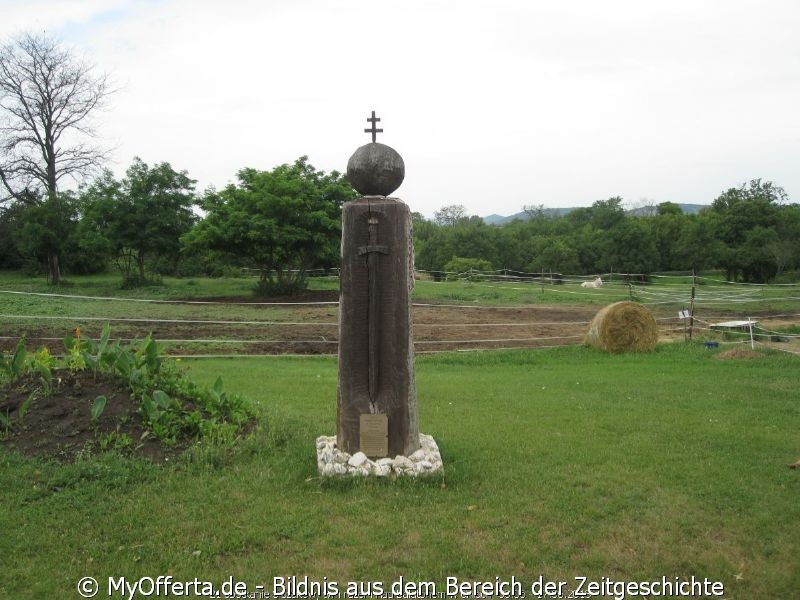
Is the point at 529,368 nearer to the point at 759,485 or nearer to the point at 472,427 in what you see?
the point at 472,427

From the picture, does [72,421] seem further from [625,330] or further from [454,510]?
[625,330]

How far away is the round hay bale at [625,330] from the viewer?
13227mm

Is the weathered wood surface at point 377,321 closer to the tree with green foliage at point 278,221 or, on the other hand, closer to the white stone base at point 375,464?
the white stone base at point 375,464

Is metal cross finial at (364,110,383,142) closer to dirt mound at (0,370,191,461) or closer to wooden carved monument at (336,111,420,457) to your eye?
wooden carved monument at (336,111,420,457)

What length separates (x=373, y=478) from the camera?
5035 mm

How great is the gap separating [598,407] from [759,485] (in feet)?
9.33

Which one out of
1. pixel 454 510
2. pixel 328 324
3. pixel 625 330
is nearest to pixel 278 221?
pixel 328 324

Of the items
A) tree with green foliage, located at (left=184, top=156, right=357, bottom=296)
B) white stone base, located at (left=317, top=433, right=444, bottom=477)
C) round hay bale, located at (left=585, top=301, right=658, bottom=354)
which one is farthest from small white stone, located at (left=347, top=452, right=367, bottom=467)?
tree with green foliage, located at (left=184, top=156, right=357, bottom=296)

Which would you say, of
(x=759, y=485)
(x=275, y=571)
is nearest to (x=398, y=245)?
(x=275, y=571)

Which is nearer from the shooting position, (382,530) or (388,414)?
(382,530)

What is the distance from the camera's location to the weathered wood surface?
5199mm

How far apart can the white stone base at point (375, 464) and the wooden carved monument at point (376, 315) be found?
95mm

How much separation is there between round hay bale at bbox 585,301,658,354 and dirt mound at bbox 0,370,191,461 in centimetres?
986

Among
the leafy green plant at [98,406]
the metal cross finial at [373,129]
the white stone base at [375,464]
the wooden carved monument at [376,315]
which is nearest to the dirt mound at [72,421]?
the leafy green plant at [98,406]
